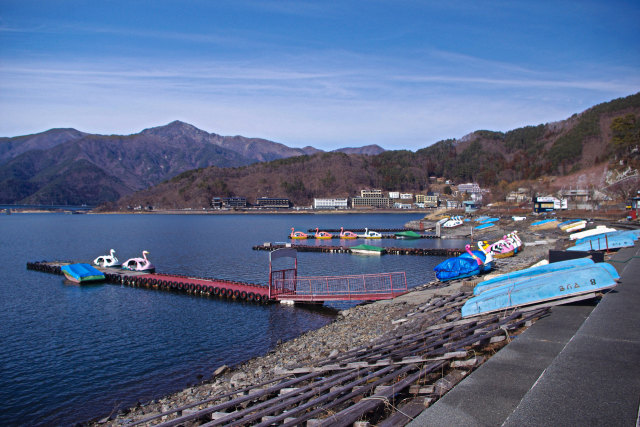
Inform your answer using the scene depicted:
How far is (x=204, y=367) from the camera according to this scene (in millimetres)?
16234

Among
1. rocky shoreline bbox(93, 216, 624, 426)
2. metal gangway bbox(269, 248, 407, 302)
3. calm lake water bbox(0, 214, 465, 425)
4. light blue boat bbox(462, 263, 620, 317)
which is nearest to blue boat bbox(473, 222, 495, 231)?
calm lake water bbox(0, 214, 465, 425)

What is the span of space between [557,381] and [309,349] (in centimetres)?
1023

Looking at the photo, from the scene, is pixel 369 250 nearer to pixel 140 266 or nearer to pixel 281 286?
pixel 140 266

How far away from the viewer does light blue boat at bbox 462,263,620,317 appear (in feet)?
37.0

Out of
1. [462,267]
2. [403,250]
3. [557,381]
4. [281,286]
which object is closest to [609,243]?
[462,267]

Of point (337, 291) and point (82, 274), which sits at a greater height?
point (82, 274)

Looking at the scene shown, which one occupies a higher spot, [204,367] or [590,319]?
[590,319]

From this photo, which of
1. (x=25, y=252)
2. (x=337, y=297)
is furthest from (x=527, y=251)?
(x=25, y=252)

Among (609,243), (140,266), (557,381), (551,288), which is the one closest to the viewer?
(557,381)

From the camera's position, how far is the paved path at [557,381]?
19.0 ft

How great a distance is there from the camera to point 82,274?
33906 millimetres

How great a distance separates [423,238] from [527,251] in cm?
3020

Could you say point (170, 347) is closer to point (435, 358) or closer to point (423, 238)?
point (435, 358)

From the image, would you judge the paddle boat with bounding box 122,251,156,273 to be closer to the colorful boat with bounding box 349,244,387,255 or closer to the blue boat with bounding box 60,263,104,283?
the blue boat with bounding box 60,263,104,283
